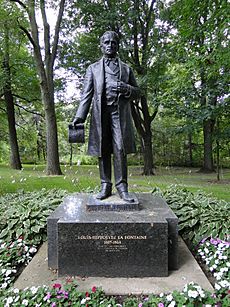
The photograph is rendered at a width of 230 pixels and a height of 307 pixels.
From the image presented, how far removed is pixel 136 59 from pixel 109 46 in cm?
1276

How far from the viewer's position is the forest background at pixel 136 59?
9.87 meters

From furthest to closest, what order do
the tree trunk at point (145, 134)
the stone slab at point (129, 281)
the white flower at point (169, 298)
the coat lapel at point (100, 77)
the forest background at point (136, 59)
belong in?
the tree trunk at point (145, 134), the forest background at point (136, 59), the coat lapel at point (100, 77), the stone slab at point (129, 281), the white flower at point (169, 298)

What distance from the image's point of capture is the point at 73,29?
1566 centimetres

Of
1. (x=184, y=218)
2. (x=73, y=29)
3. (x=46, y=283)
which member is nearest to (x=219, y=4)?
(x=184, y=218)

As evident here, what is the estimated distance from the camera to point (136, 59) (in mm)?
16078

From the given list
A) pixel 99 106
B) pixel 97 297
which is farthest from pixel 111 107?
pixel 97 297

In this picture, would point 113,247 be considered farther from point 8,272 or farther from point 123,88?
point 123,88

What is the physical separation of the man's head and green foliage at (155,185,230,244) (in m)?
2.85

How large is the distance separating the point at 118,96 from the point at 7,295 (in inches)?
109

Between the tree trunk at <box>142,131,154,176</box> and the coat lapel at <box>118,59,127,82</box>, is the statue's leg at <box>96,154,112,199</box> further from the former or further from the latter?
the tree trunk at <box>142,131,154,176</box>

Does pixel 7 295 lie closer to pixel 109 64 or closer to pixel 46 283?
pixel 46 283

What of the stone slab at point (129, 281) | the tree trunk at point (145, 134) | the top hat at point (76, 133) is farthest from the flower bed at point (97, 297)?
the tree trunk at point (145, 134)

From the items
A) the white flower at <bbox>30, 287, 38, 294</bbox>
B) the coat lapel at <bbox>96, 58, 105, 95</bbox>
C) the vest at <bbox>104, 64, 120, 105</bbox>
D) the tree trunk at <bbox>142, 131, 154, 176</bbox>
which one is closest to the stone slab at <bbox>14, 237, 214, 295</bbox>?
the white flower at <bbox>30, 287, 38, 294</bbox>

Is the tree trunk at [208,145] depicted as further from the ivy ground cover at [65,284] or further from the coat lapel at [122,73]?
the coat lapel at [122,73]
